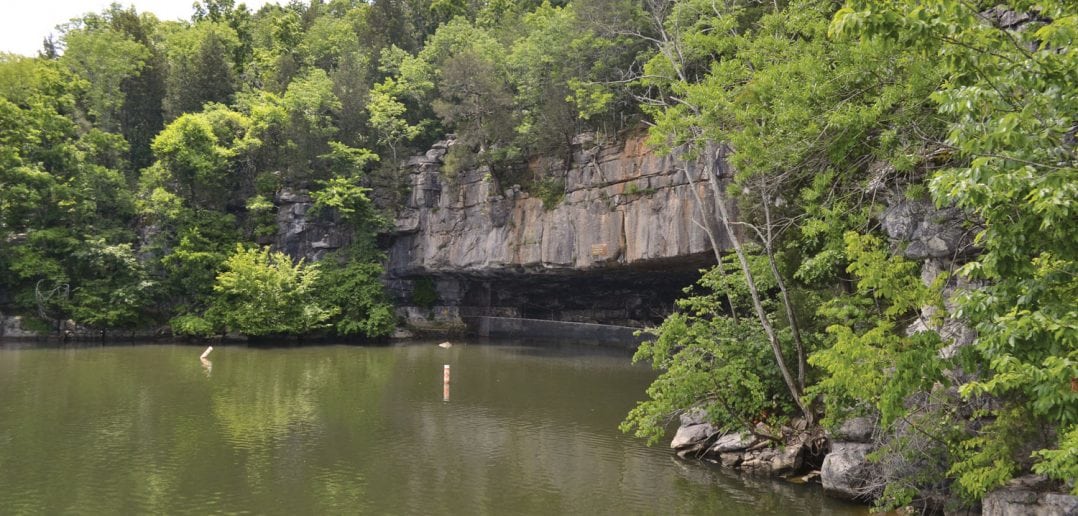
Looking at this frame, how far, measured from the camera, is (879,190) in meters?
12.0

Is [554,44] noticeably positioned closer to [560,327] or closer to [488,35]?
[488,35]

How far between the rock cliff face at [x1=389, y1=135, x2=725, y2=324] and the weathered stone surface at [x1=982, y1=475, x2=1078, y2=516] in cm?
1471

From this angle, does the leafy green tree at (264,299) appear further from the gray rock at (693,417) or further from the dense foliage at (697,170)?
the gray rock at (693,417)

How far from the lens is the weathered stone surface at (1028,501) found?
26.0 ft

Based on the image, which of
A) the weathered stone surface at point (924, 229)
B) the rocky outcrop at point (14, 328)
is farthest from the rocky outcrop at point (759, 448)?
the rocky outcrop at point (14, 328)

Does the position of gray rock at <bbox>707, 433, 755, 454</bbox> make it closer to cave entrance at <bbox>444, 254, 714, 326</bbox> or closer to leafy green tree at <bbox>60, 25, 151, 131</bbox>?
cave entrance at <bbox>444, 254, 714, 326</bbox>

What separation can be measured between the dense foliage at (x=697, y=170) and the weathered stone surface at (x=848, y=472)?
51 cm

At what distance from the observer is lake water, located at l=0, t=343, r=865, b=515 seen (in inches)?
429

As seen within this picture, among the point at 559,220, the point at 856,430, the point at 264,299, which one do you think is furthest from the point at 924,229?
the point at 264,299

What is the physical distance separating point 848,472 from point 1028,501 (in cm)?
289

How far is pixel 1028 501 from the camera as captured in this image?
27.3ft

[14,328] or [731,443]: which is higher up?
[14,328]

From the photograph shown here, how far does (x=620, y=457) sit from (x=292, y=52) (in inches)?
1523

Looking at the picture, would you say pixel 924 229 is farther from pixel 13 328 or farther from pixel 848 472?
pixel 13 328
